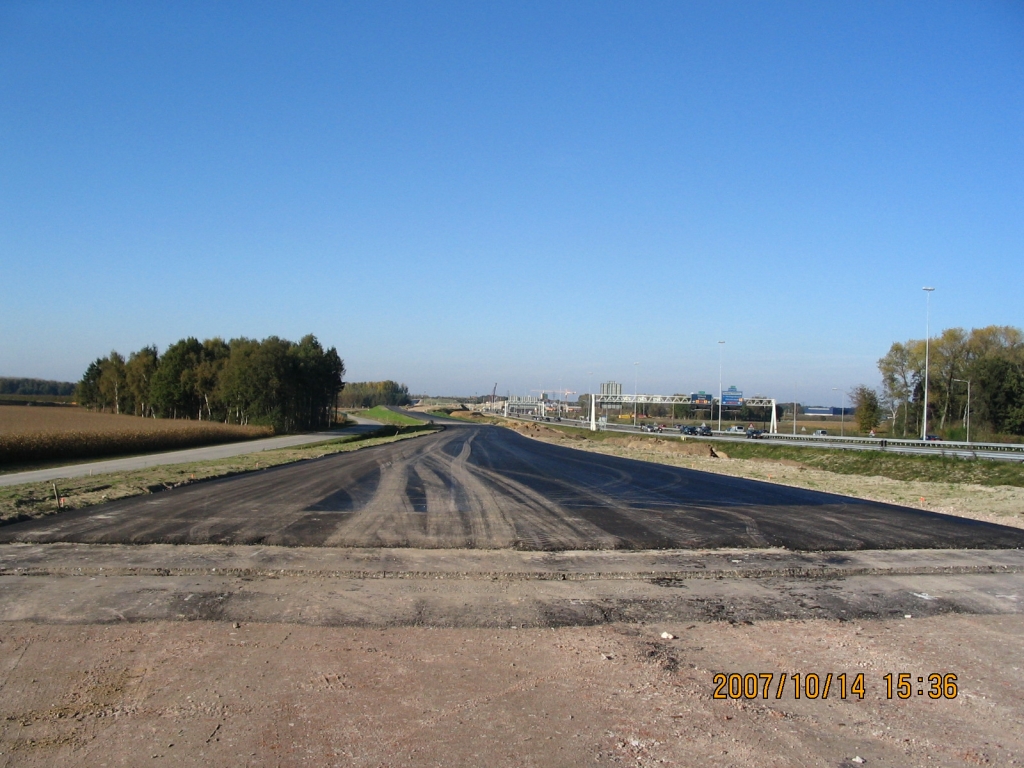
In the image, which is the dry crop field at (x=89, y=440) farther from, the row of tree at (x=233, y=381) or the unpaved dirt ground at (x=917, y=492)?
the unpaved dirt ground at (x=917, y=492)

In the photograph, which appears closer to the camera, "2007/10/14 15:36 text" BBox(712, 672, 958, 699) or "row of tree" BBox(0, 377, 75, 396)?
"2007/10/14 15:36 text" BBox(712, 672, 958, 699)

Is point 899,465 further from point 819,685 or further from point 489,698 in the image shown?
point 489,698

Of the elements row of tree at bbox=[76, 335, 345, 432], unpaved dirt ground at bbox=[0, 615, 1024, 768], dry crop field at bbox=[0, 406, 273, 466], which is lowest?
dry crop field at bbox=[0, 406, 273, 466]

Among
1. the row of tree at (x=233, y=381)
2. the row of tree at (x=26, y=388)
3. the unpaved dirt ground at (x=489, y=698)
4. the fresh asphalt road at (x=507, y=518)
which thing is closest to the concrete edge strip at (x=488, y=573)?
the fresh asphalt road at (x=507, y=518)

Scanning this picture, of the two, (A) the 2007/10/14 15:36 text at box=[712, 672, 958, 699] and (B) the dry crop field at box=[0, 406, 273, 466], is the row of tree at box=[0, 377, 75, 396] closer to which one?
(B) the dry crop field at box=[0, 406, 273, 466]

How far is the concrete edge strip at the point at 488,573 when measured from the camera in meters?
9.34

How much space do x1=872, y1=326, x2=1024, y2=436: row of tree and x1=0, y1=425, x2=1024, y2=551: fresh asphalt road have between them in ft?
176

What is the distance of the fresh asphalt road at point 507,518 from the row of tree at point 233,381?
65.1 m

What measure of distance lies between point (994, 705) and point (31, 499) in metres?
18.5

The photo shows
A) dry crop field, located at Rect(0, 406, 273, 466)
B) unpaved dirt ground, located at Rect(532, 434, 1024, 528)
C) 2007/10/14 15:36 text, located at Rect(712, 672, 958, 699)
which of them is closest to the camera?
2007/10/14 15:36 text, located at Rect(712, 672, 958, 699)

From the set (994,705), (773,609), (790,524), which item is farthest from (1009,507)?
(994,705)

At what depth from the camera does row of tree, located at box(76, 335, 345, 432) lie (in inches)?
3300

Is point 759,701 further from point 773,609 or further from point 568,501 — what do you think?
point 568,501

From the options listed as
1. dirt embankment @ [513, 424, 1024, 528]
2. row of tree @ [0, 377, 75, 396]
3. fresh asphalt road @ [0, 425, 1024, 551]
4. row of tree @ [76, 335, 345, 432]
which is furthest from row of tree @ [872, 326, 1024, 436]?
row of tree @ [0, 377, 75, 396]
